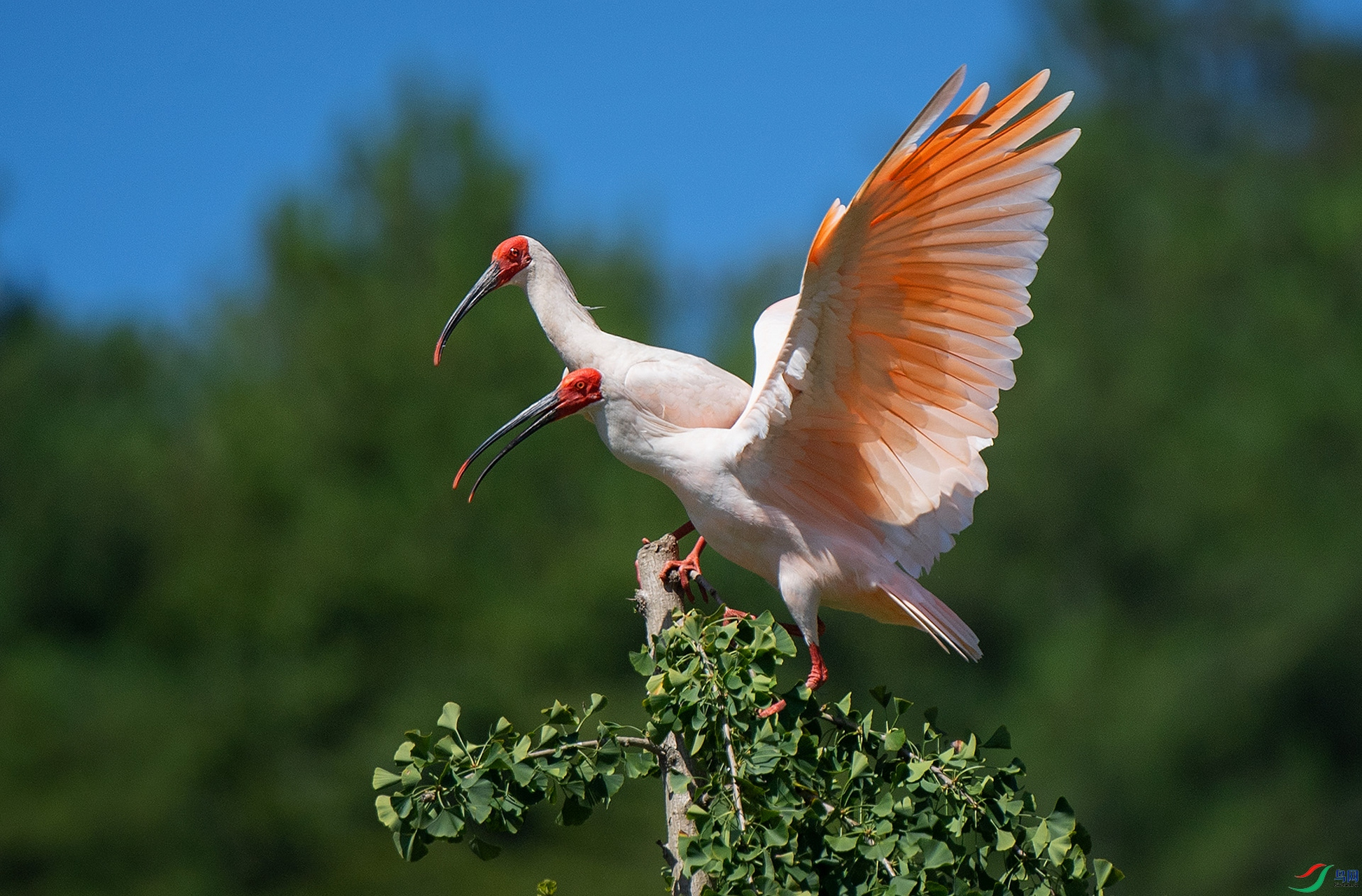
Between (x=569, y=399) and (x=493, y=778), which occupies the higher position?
(x=569, y=399)

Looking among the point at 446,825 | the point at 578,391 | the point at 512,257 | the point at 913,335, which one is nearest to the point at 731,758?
the point at 446,825

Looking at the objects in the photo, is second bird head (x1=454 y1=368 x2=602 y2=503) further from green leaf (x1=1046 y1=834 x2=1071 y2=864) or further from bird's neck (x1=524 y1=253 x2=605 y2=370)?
green leaf (x1=1046 y1=834 x2=1071 y2=864)

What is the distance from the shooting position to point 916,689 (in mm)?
20500

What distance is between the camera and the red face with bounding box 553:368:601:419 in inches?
179

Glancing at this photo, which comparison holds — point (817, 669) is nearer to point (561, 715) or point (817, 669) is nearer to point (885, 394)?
point (885, 394)

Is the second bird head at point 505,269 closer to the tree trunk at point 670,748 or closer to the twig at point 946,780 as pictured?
the tree trunk at point 670,748

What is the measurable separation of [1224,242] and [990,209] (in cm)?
2301

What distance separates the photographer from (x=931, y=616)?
443 cm

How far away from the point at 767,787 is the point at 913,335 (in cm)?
152

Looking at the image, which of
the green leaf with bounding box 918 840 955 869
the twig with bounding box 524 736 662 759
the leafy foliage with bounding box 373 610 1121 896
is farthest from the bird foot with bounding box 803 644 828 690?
the green leaf with bounding box 918 840 955 869

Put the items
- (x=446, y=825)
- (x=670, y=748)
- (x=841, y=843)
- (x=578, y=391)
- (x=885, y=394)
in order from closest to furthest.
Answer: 1. (x=841, y=843)
2. (x=446, y=825)
3. (x=670, y=748)
4. (x=885, y=394)
5. (x=578, y=391)

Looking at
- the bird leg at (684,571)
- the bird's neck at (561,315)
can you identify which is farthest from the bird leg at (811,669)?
the bird's neck at (561,315)

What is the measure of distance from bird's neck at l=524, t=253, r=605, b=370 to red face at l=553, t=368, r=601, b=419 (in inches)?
34.1

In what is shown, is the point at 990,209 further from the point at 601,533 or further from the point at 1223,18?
the point at 1223,18
